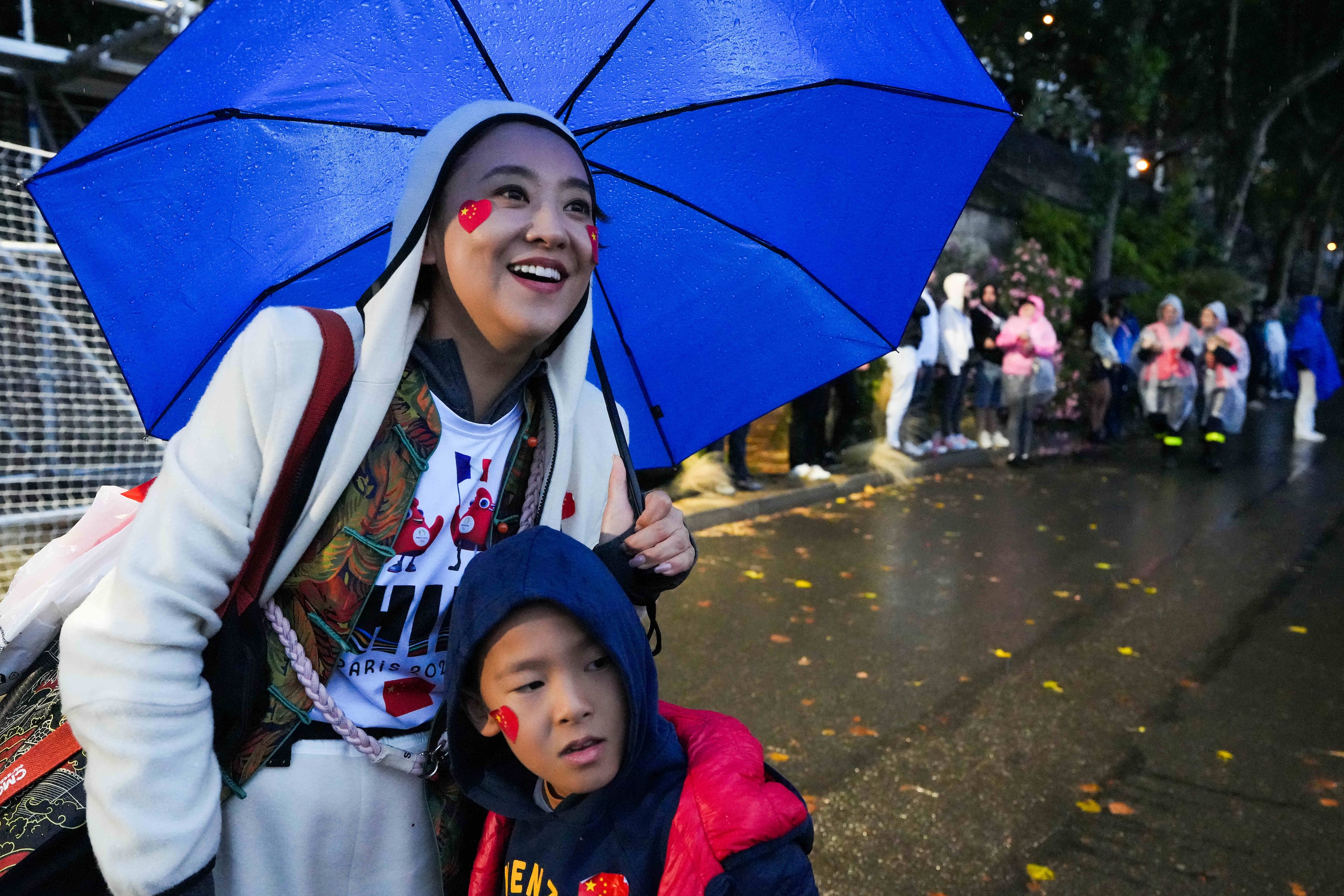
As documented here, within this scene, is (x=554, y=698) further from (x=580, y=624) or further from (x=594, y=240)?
(x=594, y=240)

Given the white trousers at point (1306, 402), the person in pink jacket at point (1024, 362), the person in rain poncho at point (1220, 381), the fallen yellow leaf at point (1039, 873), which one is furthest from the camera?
the white trousers at point (1306, 402)

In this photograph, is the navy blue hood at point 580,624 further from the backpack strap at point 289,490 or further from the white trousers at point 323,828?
the backpack strap at point 289,490

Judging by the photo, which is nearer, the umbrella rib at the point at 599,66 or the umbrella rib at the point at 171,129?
the umbrella rib at the point at 171,129

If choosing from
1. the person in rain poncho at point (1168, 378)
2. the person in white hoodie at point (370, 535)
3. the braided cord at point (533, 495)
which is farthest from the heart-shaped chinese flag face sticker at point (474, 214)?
the person in rain poncho at point (1168, 378)

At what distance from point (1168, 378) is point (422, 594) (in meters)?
13.5

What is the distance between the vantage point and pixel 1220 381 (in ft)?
45.2

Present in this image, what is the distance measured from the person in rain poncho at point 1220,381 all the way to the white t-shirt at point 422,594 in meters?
12.9

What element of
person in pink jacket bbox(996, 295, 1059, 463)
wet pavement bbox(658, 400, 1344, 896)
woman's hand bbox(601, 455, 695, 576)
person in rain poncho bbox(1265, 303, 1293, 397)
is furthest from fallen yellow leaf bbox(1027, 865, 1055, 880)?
person in rain poncho bbox(1265, 303, 1293, 397)

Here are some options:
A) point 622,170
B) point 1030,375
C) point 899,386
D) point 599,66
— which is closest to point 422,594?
point 622,170

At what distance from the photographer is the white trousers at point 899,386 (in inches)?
467

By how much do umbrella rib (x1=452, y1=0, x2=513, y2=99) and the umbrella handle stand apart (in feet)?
1.86

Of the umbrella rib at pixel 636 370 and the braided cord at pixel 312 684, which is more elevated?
the umbrella rib at pixel 636 370

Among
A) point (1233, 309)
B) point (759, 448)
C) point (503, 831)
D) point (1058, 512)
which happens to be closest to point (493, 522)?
point (503, 831)

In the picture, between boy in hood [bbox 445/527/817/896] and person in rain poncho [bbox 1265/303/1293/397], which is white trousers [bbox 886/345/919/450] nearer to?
boy in hood [bbox 445/527/817/896]
